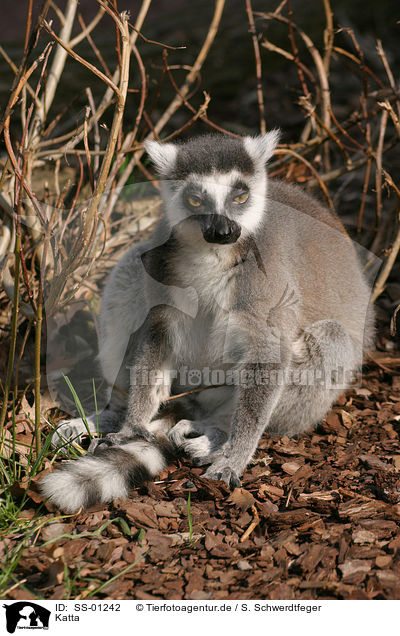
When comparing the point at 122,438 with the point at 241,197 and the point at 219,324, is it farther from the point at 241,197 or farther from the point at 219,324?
the point at 241,197

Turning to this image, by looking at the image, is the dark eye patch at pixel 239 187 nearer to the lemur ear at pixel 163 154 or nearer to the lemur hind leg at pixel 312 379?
the lemur ear at pixel 163 154

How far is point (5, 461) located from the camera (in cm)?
344

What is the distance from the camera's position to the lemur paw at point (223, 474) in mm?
3361

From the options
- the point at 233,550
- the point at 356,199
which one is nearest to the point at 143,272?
the point at 233,550

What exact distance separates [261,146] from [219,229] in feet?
2.55

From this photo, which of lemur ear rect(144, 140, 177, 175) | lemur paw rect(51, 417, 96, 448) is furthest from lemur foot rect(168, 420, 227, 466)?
lemur ear rect(144, 140, 177, 175)

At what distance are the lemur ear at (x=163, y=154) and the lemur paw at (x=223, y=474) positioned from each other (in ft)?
5.69

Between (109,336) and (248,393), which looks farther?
(109,336)

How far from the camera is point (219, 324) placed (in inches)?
143

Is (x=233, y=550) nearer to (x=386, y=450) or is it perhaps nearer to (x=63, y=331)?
(x=386, y=450)

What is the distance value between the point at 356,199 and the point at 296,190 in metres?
2.15

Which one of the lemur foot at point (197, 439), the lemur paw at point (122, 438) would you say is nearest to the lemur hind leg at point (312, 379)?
the lemur foot at point (197, 439)

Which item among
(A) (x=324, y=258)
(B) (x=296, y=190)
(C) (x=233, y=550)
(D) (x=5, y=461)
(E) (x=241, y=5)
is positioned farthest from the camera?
(E) (x=241, y=5)
